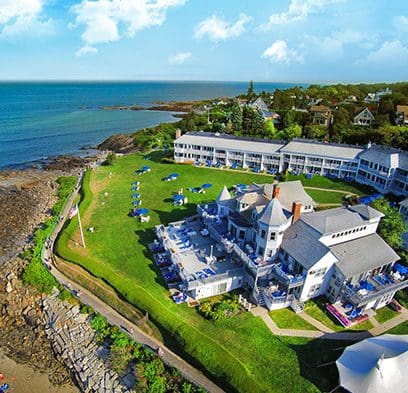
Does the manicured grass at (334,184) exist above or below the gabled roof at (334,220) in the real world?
below

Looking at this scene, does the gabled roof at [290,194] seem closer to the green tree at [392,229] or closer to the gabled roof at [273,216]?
the gabled roof at [273,216]

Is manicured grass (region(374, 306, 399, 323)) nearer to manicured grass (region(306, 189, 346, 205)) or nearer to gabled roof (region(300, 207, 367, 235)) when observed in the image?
gabled roof (region(300, 207, 367, 235))

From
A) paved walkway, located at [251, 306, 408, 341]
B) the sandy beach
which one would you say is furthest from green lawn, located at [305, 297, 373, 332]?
the sandy beach

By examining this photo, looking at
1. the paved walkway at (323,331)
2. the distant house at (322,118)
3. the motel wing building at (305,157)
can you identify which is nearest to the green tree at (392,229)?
the paved walkway at (323,331)

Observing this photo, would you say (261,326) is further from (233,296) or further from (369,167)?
(369,167)

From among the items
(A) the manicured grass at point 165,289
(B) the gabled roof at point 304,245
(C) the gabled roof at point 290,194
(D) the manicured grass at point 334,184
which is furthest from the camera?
(D) the manicured grass at point 334,184

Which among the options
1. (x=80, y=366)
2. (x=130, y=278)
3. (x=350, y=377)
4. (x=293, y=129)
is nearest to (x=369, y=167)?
(x=293, y=129)

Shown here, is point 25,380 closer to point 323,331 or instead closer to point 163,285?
point 163,285
